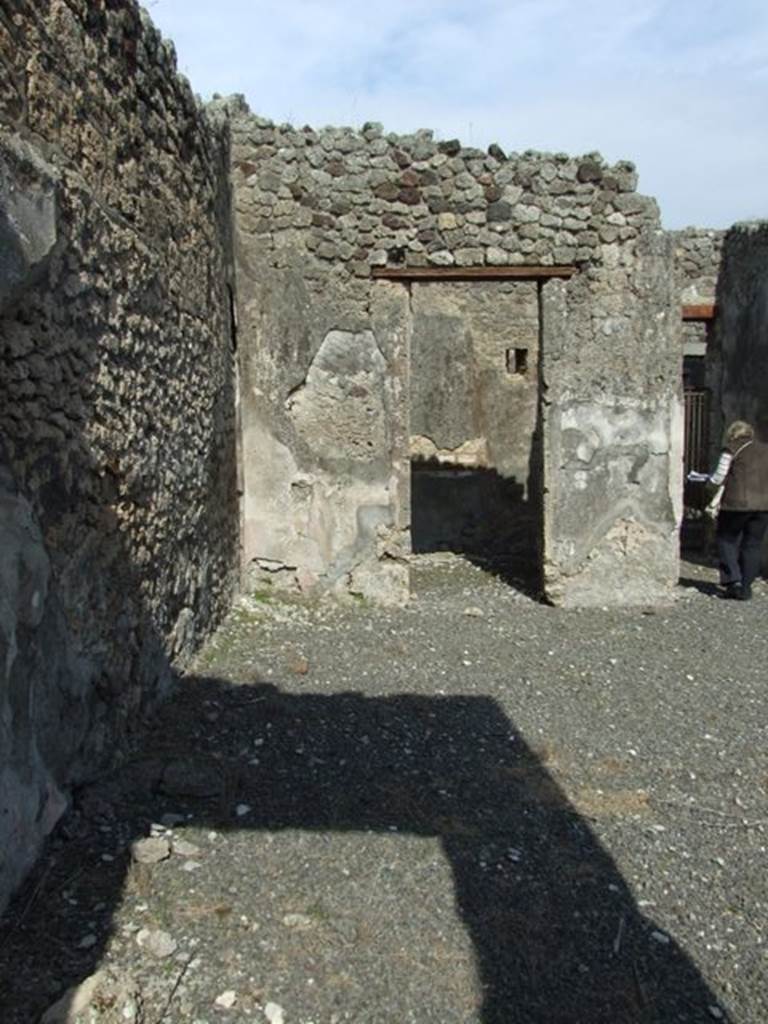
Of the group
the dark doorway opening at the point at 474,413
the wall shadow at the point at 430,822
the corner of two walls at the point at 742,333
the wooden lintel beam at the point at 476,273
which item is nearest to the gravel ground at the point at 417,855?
the wall shadow at the point at 430,822

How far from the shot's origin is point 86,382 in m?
3.18

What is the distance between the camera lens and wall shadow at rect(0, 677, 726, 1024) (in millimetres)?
2271

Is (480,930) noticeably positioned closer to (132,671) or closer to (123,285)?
(132,671)

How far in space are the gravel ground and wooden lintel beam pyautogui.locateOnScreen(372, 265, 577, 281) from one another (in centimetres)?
282

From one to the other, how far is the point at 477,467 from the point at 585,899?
25.1ft

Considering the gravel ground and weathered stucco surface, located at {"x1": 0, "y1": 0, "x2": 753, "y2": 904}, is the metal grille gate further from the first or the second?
the gravel ground

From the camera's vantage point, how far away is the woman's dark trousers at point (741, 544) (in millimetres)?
6773

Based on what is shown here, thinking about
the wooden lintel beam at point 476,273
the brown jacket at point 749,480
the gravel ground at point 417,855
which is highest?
the wooden lintel beam at point 476,273

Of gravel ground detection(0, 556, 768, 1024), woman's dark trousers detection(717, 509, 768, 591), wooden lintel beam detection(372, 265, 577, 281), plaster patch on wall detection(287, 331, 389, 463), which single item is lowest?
gravel ground detection(0, 556, 768, 1024)

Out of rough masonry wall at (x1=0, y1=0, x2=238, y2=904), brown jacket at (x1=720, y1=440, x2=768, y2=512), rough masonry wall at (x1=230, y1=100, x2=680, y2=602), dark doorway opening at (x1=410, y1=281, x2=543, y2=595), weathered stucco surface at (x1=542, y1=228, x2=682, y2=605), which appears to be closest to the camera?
rough masonry wall at (x1=0, y1=0, x2=238, y2=904)

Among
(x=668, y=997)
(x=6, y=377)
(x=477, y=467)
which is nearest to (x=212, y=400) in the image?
(x=6, y=377)

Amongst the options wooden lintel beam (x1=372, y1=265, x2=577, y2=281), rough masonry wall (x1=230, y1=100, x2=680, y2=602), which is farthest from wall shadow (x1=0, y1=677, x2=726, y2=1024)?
wooden lintel beam (x1=372, y1=265, x2=577, y2=281)

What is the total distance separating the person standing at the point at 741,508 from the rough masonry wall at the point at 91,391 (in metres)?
4.11

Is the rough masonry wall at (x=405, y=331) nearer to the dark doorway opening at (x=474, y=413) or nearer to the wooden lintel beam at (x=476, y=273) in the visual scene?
the wooden lintel beam at (x=476, y=273)
